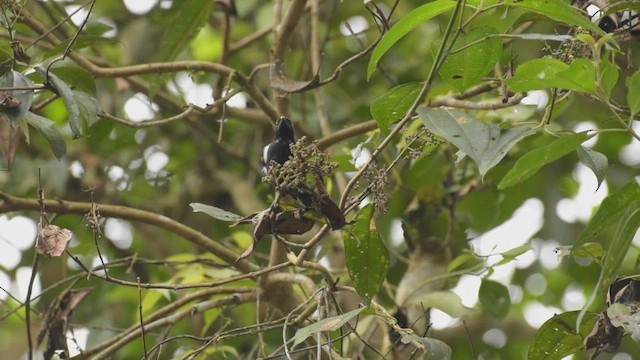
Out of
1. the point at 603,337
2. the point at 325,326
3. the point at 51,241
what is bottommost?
the point at 603,337

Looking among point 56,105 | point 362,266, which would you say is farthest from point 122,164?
point 362,266

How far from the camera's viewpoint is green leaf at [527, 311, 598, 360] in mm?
1022

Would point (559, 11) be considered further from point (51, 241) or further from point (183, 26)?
point (183, 26)

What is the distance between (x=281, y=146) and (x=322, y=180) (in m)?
0.07

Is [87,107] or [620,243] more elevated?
[87,107]

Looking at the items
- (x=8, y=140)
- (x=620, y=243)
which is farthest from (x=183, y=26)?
(x=620, y=243)

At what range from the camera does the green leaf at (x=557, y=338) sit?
3.35 ft

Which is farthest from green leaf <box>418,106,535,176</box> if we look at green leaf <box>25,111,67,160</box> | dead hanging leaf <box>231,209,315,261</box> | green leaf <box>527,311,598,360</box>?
green leaf <box>25,111,67,160</box>

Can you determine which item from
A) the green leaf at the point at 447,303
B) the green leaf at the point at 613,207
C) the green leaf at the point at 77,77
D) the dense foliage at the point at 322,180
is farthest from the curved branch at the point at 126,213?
the green leaf at the point at 613,207

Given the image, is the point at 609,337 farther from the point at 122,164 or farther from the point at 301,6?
the point at 122,164

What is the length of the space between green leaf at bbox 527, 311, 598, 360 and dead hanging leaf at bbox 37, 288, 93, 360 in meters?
0.60

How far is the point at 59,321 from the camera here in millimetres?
1245

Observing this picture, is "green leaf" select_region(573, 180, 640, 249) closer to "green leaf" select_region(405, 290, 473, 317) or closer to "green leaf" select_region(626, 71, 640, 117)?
"green leaf" select_region(626, 71, 640, 117)

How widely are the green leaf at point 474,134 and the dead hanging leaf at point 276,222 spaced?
0.15 meters
